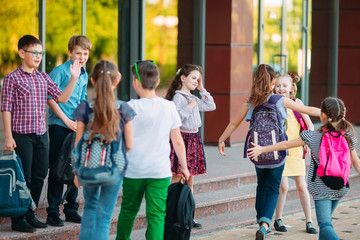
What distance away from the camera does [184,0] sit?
442 inches

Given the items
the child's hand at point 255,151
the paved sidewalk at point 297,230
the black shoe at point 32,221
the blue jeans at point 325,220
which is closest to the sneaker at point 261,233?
the paved sidewalk at point 297,230

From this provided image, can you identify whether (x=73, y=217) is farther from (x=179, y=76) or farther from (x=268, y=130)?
(x=268, y=130)

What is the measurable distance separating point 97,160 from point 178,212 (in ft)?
3.28

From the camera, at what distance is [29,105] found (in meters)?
5.48

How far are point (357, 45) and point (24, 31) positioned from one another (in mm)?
7989

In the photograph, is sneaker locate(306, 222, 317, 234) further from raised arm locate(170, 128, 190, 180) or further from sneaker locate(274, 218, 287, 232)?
raised arm locate(170, 128, 190, 180)

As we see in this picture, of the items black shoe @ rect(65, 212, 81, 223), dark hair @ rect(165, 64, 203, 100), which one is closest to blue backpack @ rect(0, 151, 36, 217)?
black shoe @ rect(65, 212, 81, 223)

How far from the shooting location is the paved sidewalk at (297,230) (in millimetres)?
6695

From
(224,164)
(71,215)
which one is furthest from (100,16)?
(71,215)

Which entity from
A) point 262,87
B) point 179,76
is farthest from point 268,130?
point 179,76

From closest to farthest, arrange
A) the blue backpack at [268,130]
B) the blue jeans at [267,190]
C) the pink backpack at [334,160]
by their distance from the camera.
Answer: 1. the pink backpack at [334,160]
2. the blue backpack at [268,130]
3. the blue jeans at [267,190]

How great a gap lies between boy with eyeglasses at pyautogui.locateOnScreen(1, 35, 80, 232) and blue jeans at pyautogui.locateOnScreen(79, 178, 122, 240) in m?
0.97

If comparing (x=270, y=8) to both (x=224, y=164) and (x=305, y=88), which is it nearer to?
(x=305, y=88)

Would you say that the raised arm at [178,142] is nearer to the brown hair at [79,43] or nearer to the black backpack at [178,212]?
the black backpack at [178,212]
